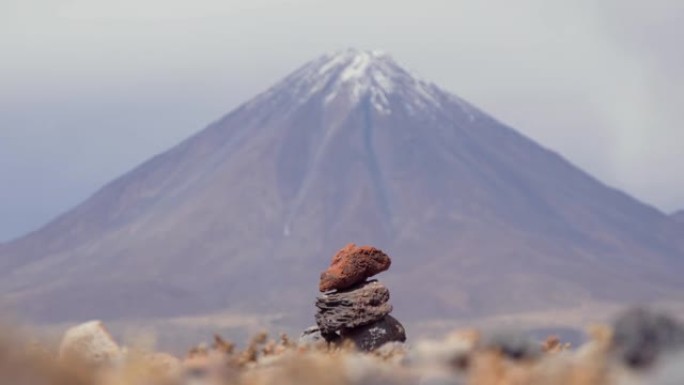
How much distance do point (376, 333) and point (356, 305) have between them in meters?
0.61

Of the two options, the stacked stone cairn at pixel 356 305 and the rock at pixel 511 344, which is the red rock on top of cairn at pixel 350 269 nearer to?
the stacked stone cairn at pixel 356 305

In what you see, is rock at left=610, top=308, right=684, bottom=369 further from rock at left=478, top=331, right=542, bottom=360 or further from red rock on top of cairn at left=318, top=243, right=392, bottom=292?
red rock on top of cairn at left=318, top=243, right=392, bottom=292

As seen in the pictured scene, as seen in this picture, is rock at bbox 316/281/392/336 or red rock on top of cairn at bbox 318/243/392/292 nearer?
rock at bbox 316/281/392/336

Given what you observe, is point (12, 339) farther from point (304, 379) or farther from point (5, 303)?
point (304, 379)

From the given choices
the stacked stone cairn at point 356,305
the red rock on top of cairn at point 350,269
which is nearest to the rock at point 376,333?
the stacked stone cairn at point 356,305

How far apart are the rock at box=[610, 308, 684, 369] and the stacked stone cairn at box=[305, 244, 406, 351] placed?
1312 centimetres

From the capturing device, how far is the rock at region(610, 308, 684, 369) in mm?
13180

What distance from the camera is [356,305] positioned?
2797 cm

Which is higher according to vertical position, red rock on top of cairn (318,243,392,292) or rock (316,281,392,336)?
red rock on top of cairn (318,243,392,292)

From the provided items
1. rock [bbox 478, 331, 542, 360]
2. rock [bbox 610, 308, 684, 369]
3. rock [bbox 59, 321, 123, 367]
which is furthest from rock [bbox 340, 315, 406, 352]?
rock [bbox 610, 308, 684, 369]

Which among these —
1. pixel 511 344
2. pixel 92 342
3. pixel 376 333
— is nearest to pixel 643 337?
pixel 511 344

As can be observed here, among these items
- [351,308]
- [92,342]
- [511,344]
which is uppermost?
[351,308]

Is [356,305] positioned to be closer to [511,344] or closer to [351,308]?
[351,308]

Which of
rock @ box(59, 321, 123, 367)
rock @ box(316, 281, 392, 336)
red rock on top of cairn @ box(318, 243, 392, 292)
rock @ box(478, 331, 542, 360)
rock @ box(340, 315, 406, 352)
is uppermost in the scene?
red rock on top of cairn @ box(318, 243, 392, 292)
